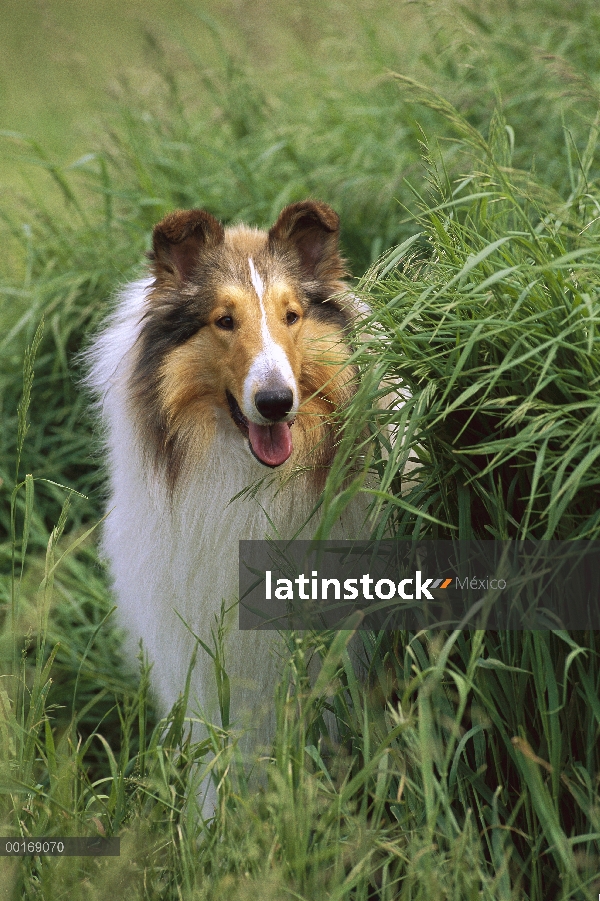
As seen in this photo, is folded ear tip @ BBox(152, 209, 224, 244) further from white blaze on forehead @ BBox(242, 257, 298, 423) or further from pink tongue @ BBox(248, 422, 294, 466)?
pink tongue @ BBox(248, 422, 294, 466)

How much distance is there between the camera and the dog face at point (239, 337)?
2848 millimetres

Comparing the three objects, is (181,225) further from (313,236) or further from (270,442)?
(270,442)

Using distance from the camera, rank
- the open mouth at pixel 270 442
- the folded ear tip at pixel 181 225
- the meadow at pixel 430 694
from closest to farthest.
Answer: the meadow at pixel 430 694 → the open mouth at pixel 270 442 → the folded ear tip at pixel 181 225

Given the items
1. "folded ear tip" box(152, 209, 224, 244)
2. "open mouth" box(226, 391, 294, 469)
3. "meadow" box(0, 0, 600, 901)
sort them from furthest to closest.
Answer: "folded ear tip" box(152, 209, 224, 244) < "open mouth" box(226, 391, 294, 469) < "meadow" box(0, 0, 600, 901)

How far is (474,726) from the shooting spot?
2289mm

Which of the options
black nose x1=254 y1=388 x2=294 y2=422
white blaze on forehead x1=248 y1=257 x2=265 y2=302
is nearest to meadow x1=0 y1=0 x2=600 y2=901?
black nose x1=254 y1=388 x2=294 y2=422

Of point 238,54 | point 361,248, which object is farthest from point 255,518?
point 238,54

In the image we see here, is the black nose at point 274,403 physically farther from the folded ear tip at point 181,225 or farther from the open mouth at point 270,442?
the folded ear tip at point 181,225

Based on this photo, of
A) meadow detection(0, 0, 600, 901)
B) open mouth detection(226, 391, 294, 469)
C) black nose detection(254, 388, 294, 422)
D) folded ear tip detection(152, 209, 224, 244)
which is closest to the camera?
meadow detection(0, 0, 600, 901)

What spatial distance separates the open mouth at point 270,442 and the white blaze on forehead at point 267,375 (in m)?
0.07

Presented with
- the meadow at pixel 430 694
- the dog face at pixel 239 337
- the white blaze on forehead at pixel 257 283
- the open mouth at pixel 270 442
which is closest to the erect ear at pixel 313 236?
the dog face at pixel 239 337

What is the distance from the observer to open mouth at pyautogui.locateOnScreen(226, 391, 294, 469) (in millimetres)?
2842

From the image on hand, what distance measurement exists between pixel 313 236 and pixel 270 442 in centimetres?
79

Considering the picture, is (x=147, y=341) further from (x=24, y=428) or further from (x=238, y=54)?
(x=238, y=54)
